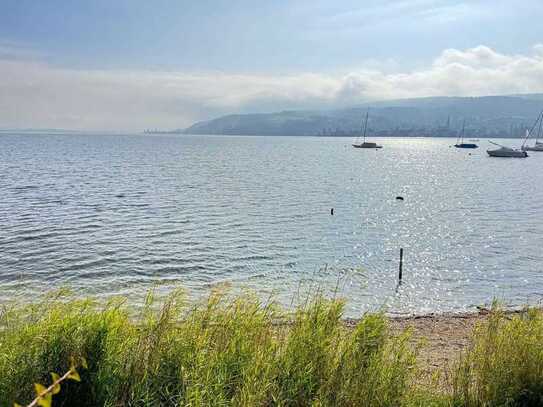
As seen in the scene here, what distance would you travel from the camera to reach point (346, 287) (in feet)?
69.4

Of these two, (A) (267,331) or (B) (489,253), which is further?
(B) (489,253)

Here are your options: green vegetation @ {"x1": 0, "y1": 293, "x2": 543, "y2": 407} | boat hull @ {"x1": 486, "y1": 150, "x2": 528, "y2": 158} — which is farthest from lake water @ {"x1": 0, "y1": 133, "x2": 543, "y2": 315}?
boat hull @ {"x1": 486, "y1": 150, "x2": 528, "y2": 158}

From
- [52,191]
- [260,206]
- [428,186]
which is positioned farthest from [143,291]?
[428,186]

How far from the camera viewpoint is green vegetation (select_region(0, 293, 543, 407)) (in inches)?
230

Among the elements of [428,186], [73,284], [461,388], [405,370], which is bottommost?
[428,186]

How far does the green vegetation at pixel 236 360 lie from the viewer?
583cm

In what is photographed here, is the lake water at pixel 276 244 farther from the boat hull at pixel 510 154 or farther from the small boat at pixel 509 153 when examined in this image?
the small boat at pixel 509 153

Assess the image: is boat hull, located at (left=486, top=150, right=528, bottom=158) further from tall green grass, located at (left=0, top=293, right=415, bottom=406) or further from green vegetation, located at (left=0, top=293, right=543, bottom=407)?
tall green grass, located at (left=0, top=293, right=415, bottom=406)

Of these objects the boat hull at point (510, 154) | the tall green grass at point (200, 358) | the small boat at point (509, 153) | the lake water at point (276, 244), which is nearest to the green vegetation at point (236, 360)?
the tall green grass at point (200, 358)

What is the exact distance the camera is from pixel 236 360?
20.9ft

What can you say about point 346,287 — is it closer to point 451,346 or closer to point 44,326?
point 451,346

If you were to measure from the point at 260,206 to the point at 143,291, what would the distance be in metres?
24.7

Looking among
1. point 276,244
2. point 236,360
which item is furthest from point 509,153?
point 236,360

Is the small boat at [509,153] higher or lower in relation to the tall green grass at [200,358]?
lower
